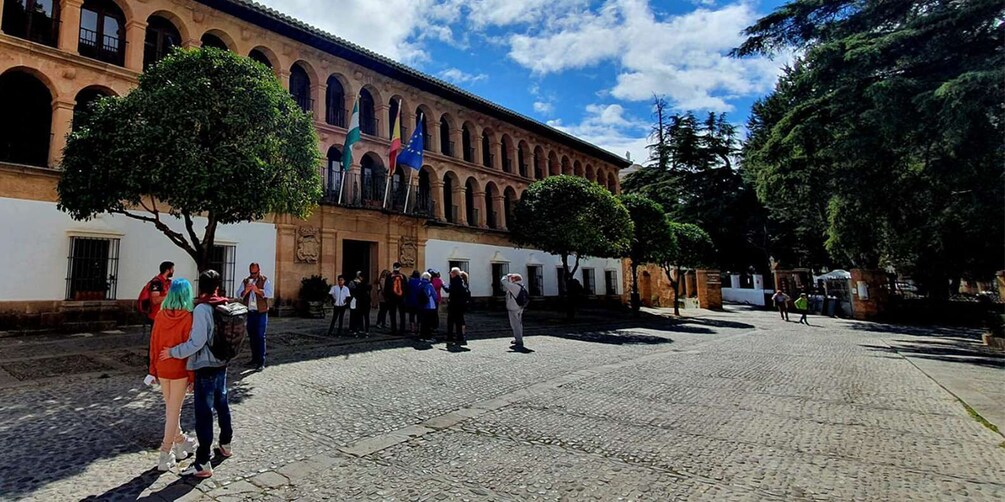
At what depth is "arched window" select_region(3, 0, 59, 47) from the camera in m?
12.6

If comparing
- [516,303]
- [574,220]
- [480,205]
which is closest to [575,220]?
[574,220]

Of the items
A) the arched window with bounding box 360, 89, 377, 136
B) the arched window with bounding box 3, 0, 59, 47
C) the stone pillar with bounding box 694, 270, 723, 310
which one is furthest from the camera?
the stone pillar with bounding box 694, 270, 723, 310

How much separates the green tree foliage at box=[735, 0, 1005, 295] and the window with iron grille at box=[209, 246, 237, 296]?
19.4 m

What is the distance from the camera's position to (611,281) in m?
31.6

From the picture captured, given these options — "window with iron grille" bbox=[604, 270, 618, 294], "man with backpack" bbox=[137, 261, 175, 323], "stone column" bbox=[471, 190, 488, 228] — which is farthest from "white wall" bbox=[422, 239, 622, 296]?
"man with backpack" bbox=[137, 261, 175, 323]

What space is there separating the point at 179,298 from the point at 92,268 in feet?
40.4

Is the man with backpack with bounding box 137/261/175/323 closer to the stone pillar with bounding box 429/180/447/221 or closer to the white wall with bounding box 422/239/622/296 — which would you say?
the white wall with bounding box 422/239/622/296

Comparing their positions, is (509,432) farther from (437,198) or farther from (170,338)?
(437,198)

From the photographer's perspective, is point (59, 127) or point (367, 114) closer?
point (59, 127)

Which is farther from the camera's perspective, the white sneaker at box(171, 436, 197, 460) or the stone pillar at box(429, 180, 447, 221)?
the stone pillar at box(429, 180, 447, 221)

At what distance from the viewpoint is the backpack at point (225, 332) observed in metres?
3.56

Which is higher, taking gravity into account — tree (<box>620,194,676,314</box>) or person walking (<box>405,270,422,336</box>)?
tree (<box>620,194,676,314</box>)

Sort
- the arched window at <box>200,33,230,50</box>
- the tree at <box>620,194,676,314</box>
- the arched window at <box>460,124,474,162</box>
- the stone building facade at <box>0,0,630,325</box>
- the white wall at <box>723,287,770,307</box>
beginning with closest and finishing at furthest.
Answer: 1. the stone building facade at <box>0,0,630,325</box>
2. the arched window at <box>200,33,230,50</box>
3. the tree at <box>620,194,676,314</box>
4. the arched window at <box>460,124,474,162</box>
5. the white wall at <box>723,287,770,307</box>

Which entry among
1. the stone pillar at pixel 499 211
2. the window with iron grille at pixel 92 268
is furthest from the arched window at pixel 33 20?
the stone pillar at pixel 499 211
